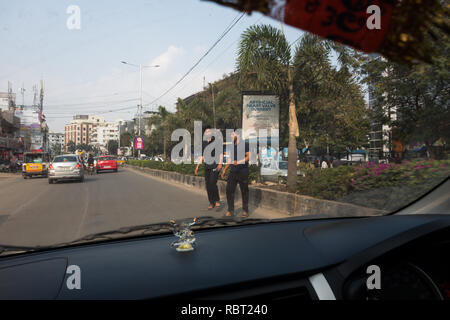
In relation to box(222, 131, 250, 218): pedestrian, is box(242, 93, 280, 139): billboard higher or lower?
higher

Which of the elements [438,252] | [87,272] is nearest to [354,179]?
[438,252]

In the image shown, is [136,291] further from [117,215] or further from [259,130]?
[259,130]

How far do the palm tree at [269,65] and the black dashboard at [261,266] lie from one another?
689 centimetres

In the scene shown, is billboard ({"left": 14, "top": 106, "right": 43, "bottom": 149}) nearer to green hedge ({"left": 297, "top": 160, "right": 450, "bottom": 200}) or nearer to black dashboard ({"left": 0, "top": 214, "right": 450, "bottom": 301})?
green hedge ({"left": 297, "top": 160, "right": 450, "bottom": 200})

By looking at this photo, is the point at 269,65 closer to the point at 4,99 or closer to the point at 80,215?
the point at 80,215

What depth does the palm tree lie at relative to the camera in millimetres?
8703

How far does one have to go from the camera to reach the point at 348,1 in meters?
0.81

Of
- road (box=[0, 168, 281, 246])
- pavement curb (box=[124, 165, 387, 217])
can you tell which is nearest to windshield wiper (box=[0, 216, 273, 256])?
pavement curb (box=[124, 165, 387, 217])

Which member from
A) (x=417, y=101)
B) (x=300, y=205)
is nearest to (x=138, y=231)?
(x=417, y=101)

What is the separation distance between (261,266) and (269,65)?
8360 mm

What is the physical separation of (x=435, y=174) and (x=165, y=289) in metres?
3.48

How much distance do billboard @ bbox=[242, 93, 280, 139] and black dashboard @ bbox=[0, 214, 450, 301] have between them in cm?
894

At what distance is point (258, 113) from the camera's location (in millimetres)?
10984

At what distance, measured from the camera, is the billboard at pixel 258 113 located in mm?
10773
